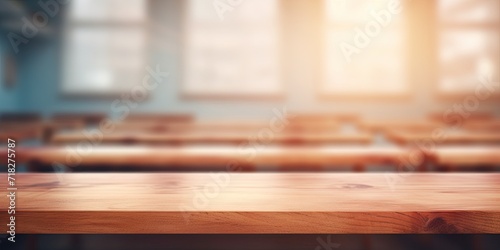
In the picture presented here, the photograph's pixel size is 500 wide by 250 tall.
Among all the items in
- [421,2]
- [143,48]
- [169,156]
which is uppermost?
[421,2]

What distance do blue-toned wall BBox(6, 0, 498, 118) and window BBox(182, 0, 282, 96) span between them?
11cm

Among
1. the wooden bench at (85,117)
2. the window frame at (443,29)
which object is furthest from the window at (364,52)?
the wooden bench at (85,117)

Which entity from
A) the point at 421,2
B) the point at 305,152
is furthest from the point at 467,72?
the point at 305,152

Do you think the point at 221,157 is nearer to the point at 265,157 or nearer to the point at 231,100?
the point at 265,157

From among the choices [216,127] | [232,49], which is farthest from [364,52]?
[216,127]

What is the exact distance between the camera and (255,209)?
0.47m

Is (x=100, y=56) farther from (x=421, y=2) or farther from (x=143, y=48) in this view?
(x=421, y=2)

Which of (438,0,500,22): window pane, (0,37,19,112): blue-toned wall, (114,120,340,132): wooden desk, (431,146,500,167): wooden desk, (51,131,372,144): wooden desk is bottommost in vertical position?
(431,146,500,167): wooden desk

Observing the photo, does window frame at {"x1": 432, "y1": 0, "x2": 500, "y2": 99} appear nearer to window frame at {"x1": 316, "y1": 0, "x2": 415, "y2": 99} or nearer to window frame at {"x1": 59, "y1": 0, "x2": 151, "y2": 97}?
window frame at {"x1": 316, "y1": 0, "x2": 415, "y2": 99}

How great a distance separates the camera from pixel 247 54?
4.59 m

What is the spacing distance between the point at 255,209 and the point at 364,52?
4468 mm

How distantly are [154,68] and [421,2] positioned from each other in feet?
10.9

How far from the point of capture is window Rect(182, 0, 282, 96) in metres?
4.53

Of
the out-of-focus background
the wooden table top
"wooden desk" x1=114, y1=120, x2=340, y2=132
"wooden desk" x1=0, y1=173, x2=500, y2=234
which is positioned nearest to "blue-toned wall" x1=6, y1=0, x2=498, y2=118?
the out-of-focus background
